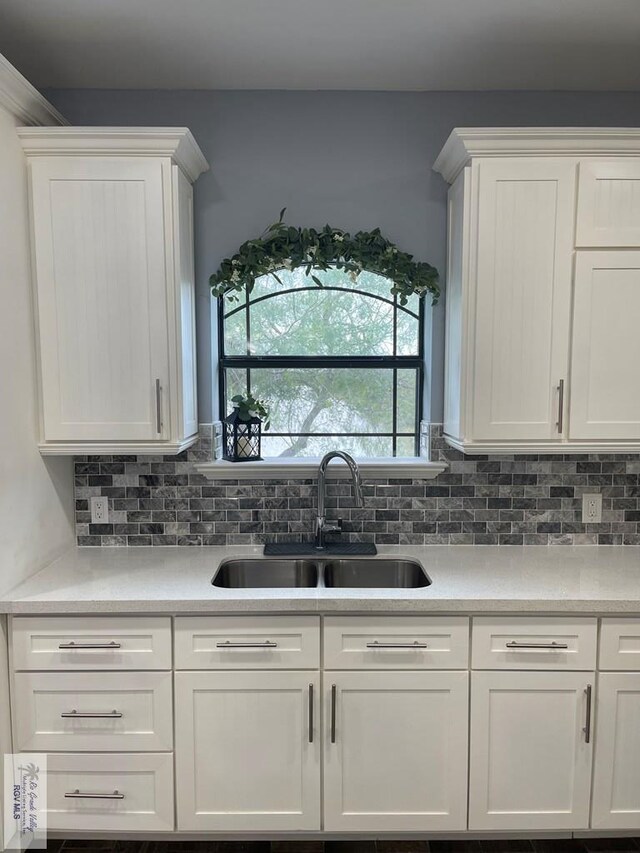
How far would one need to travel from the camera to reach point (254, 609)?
186 centimetres

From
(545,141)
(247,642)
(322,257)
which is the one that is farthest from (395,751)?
(545,141)

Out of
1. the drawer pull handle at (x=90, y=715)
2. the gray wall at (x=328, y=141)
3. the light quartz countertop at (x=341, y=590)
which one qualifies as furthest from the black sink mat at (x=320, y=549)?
A: the gray wall at (x=328, y=141)

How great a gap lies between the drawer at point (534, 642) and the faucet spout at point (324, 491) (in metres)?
0.65

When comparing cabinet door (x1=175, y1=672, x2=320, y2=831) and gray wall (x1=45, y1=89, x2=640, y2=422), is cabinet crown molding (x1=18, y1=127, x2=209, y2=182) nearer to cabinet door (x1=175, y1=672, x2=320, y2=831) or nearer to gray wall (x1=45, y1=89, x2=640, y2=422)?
gray wall (x1=45, y1=89, x2=640, y2=422)

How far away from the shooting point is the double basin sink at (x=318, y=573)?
2289 millimetres

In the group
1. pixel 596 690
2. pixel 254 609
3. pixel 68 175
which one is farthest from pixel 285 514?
pixel 68 175

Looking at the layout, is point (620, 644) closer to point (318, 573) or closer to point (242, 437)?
point (318, 573)

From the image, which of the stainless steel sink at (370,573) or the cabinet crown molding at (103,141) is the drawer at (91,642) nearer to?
the stainless steel sink at (370,573)

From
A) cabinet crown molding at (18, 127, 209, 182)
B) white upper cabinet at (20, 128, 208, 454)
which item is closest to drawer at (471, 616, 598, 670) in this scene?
white upper cabinet at (20, 128, 208, 454)

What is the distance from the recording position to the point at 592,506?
7.97 feet

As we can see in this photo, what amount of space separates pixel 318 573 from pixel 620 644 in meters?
1.09

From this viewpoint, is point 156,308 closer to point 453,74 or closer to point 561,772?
point 453,74

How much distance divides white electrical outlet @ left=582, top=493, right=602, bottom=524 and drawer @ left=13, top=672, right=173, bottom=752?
5.87ft

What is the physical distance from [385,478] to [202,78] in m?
1.77
